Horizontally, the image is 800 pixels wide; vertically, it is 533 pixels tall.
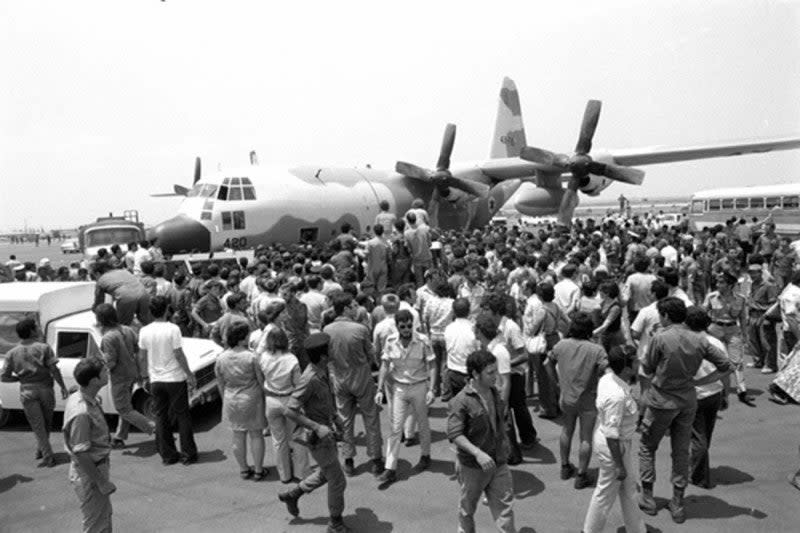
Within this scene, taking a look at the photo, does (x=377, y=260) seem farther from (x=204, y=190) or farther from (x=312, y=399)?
(x=204, y=190)

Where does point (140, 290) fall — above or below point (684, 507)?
above

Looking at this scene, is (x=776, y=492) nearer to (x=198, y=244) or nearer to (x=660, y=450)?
(x=660, y=450)

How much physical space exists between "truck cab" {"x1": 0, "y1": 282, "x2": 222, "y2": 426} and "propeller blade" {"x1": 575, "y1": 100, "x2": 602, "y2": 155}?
17846 mm

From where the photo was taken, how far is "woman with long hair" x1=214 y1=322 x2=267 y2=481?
5691 mm

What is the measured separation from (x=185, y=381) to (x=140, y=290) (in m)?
2.34

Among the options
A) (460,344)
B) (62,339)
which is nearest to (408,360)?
(460,344)

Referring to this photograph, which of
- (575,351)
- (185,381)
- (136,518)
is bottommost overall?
(136,518)

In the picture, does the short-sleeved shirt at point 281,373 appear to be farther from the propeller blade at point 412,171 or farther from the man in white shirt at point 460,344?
the propeller blade at point 412,171

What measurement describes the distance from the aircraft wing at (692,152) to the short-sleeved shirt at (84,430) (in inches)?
855

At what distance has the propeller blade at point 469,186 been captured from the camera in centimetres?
2156

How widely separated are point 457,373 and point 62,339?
5.20 m

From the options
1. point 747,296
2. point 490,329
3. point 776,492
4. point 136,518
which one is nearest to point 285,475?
point 136,518

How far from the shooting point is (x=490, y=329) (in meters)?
5.47

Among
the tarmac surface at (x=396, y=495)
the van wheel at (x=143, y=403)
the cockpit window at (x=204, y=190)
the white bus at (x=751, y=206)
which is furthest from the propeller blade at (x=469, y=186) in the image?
the van wheel at (x=143, y=403)
